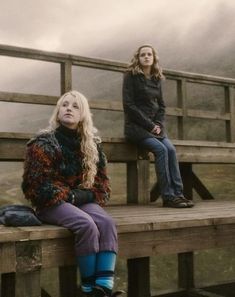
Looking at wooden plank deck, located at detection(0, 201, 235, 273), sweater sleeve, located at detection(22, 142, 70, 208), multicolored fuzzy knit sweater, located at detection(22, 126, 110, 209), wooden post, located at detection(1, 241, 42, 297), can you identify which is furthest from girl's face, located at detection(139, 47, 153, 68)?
wooden post, located at detection(1, 241, 42, 297)

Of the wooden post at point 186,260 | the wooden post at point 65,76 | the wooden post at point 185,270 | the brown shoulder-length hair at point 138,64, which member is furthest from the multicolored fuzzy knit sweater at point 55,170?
the wooden post at point 185,270

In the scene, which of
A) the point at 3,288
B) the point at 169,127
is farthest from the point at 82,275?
the point at 169,127

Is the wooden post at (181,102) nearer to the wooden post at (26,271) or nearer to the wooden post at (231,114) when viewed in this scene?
the wooden post at (231,114)

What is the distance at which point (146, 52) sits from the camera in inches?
237

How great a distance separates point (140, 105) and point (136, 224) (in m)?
2.19

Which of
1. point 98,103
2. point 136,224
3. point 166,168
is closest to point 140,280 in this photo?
point 166,168

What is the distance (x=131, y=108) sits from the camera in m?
6.06

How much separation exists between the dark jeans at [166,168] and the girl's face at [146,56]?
835 mm

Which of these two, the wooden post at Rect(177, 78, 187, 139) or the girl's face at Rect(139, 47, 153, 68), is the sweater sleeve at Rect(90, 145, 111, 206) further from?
the wooden post at Rect(177, 78, 187, 139)

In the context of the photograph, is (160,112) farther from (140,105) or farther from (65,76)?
(65,76)

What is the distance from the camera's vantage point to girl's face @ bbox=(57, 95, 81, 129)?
432 cm

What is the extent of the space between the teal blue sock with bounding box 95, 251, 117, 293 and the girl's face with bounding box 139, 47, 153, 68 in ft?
9.13

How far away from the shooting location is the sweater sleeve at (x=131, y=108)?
605 centimetres

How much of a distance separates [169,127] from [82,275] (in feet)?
171
